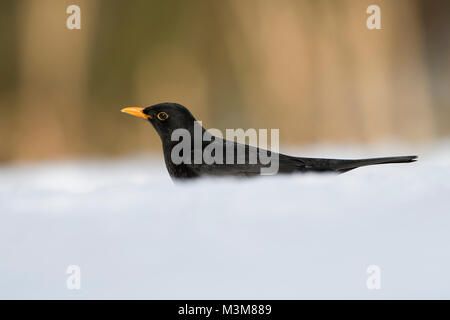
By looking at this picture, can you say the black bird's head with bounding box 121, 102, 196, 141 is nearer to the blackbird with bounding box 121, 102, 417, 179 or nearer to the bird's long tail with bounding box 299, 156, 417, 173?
the blackbird with bounding box 121, 102, 417, 179

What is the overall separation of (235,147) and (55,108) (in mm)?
1553

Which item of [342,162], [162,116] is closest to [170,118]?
[162,116]

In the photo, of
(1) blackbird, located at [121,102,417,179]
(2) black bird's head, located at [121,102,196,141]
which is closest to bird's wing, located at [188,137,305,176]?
(1) blackbird, located at [121,102,417,179]

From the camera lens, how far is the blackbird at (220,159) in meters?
2.00

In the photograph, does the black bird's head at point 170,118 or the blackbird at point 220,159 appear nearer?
the blackbird at point 220,159

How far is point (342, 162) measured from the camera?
2059 mm

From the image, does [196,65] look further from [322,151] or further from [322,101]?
[322,151]

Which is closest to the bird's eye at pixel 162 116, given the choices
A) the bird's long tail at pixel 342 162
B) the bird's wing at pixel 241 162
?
the bird's wing at pixel 241 162

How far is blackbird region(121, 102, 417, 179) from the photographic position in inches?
78.7

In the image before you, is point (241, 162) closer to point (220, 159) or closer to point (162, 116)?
point (220, 159)

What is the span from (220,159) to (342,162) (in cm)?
51

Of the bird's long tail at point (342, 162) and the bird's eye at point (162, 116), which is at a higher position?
the bird's eye at point (162, 116)

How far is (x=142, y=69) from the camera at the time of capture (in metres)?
3.12

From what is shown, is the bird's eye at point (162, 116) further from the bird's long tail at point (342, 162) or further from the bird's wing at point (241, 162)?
the bird's long tail at point (342, 162)
